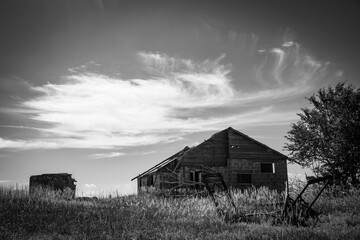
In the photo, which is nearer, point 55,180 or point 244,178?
point 55,180

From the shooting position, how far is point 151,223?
1032 cm

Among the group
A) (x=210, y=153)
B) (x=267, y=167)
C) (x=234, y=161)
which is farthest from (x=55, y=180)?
(x=267, y=167)

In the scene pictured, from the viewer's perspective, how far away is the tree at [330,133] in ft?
77.6

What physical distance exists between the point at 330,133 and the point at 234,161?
9042 millimetres

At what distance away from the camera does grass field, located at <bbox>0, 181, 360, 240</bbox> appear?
7902mm

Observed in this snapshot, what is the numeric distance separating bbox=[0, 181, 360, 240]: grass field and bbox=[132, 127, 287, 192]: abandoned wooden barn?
44.9 feet

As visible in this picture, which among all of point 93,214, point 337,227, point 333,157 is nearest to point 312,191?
point 333,157

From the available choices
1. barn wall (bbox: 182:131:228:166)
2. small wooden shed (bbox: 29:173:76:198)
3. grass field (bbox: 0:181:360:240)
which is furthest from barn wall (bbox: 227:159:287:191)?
small wooden shed (bbox: 29:173:76:198)

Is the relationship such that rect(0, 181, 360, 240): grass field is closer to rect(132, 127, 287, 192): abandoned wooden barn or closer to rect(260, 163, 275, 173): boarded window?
rect(132, 127, 287, 192): abandoned wooden barn

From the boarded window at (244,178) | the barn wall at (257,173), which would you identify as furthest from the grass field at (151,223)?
the boarded window at (244,178)

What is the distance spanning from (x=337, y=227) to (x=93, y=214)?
8880 mm

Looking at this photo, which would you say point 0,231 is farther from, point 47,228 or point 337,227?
point 337,227

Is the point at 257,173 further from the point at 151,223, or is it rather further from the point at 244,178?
the point at 151,223

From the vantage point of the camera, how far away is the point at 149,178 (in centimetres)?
3528
